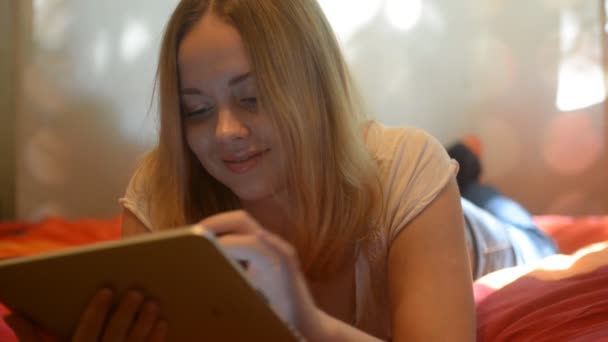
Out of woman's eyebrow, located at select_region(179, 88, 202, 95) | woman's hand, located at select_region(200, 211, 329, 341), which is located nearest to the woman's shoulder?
woman's eyebrow, located at select_region(179, 88, 202, 95)

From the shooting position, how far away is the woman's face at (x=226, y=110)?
2.57 feet

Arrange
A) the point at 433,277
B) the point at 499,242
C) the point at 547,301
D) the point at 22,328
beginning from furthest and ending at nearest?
the point at 499,242 → the point at 547,301 → the point at 433,277 → the point at 22,328

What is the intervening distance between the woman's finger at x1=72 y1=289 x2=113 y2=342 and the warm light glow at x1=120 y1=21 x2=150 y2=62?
1381 mm

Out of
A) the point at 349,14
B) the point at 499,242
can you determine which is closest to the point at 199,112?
the point at 499,242

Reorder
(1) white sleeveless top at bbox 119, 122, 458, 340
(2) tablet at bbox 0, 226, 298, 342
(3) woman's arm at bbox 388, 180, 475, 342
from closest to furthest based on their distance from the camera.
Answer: (2) tablet at bbox 0, 226, 298, 342 → (3) woman's arm at bbox 388, 180, 475, 342 → (1) white sleeveless top at bbox 119, 122, 458, 340

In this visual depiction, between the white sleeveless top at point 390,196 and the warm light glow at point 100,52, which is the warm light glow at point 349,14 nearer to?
the warm light glow at point 100,52

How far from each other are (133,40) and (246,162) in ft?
3.90

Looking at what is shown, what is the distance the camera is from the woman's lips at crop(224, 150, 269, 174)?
82 cm

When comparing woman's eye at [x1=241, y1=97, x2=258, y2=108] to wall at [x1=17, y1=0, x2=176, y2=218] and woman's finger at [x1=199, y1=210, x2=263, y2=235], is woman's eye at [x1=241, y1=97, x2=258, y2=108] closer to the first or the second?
woman's finger at [x1=199, y1=210, x2=263, y2=235]

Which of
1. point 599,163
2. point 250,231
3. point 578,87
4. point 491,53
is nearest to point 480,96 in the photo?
point 491,53

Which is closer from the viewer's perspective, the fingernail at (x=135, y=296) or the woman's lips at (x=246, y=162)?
the fingernail at (x=135, y=296)

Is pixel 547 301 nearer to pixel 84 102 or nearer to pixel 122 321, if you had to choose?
pixel 122 321

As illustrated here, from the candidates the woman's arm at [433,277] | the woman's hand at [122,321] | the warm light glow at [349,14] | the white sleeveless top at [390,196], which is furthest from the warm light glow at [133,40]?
the woman's hand at [122,321]

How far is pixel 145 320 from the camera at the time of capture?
0.57 metres
